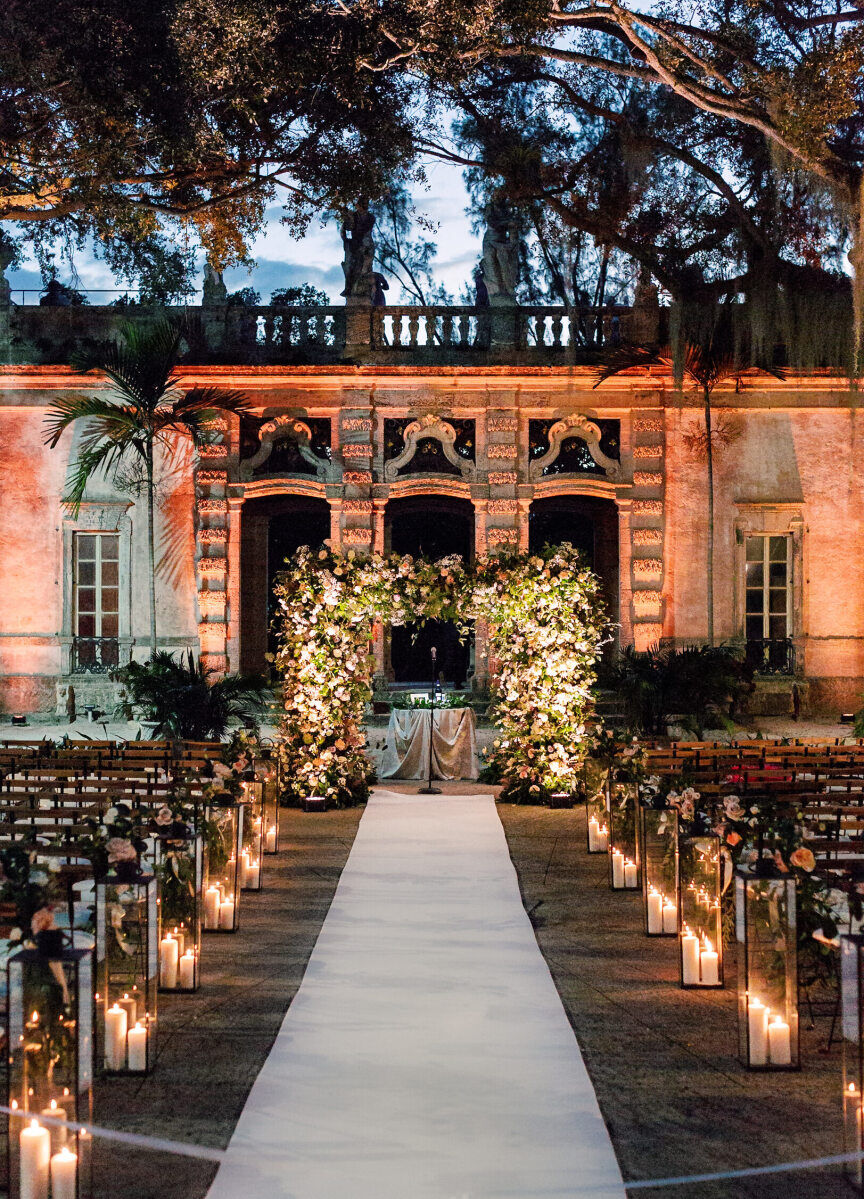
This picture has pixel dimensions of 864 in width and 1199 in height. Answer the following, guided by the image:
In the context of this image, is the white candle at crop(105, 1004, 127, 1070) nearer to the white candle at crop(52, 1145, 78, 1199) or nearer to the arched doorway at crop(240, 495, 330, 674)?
the white candle at crop(52, 1145, 78, 1199)

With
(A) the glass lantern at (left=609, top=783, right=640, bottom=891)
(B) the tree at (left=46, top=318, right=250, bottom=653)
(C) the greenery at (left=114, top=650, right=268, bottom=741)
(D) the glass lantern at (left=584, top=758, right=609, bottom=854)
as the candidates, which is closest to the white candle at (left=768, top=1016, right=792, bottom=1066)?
(A) the glass lantern at (left=609, top=783, right=640, bottom=891)

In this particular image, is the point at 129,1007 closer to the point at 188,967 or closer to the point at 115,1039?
the point at 115,1039

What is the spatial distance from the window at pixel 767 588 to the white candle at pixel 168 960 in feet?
43.2

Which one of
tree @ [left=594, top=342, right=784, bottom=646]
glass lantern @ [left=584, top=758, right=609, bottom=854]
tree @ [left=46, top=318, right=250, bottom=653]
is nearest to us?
glass lantern @ [left=584, top=758, right=609, bottom=854]

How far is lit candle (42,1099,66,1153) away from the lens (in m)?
3.55

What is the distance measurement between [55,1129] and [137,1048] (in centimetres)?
114

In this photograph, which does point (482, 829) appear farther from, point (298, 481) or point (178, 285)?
point (178, 285)

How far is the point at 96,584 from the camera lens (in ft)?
58.1

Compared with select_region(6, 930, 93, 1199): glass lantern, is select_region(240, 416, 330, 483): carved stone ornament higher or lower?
higher

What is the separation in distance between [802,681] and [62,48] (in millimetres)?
12606

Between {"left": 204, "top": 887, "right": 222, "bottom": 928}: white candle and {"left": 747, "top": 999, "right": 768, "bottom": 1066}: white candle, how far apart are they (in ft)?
11.1

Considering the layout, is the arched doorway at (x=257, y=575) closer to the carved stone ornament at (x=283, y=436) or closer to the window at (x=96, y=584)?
the carved stone ornament at (x=283, y=436)

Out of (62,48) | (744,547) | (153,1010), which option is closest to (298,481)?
(744,547)

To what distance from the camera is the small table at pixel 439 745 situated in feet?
43.1
